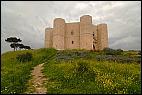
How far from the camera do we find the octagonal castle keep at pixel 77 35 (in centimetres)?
5591

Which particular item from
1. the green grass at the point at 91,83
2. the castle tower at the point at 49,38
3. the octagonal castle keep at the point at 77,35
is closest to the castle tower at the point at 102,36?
the octagonal castle keep at the point at 77,35

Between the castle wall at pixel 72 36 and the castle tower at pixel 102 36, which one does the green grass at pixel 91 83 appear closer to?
the castle wall at pixel 72 36

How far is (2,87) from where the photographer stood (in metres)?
13.5

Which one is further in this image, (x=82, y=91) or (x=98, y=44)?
(x=98, y=44)

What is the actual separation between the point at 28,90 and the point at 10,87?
1116mm

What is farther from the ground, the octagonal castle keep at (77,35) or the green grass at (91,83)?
the octagonal castle keep at (77,35)

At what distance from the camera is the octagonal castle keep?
183ft

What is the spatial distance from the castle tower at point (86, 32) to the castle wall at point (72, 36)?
1.67m

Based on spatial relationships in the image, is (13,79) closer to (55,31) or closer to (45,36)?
(55,31)

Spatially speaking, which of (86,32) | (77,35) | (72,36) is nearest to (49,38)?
(72,36)

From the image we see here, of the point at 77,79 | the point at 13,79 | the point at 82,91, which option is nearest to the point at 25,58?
the point at 13,79

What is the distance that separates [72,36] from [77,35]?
4.06 ft

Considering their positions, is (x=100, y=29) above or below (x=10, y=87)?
above

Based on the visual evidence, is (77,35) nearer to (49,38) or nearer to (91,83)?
(49,38)
